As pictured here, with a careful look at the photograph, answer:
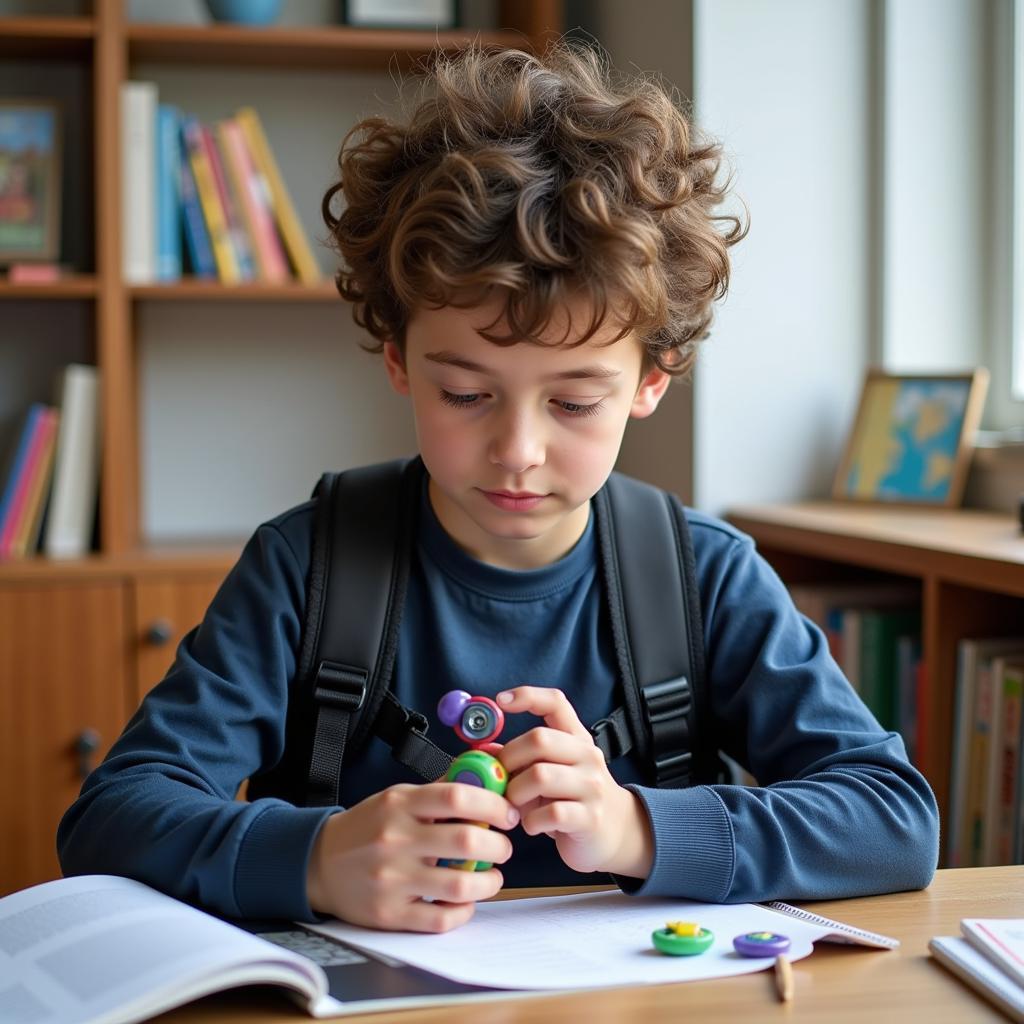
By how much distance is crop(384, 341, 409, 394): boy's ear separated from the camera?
1245 mm

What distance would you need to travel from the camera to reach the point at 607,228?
1.05m

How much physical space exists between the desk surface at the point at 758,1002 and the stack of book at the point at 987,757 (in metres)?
0.90

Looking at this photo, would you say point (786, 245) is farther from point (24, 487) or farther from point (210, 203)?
point (24, 487)

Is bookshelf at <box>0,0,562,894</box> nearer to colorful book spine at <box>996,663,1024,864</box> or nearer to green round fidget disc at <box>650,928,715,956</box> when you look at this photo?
colorful book spine at <box>996,663,1024,864</box>

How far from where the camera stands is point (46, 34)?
95.3 inches

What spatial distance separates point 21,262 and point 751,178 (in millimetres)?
1359

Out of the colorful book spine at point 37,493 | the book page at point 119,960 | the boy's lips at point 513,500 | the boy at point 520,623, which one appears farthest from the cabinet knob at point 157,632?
the book page at point 119,960

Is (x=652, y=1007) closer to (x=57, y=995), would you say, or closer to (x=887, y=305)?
(x=57, y=995)

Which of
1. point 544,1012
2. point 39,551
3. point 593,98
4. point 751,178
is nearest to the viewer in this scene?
point 544,1012

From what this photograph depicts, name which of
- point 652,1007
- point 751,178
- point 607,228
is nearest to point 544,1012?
point 652,1007

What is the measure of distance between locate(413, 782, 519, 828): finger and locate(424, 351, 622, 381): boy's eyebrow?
1.13 ft

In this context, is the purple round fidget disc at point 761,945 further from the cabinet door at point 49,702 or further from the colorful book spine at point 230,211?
the colorful book spine at point 230,211

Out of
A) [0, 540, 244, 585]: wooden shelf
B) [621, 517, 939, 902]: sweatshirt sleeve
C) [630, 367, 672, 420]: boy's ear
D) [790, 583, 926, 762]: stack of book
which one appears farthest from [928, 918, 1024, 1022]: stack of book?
[0, 540, 244, 585]: wooden shelf

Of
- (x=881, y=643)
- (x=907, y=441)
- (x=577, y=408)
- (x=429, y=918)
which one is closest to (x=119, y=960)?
(x=429, y=918)
